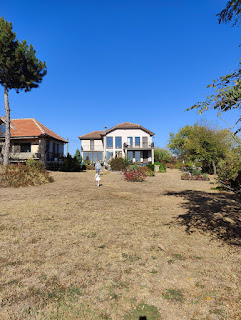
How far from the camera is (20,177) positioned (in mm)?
12695

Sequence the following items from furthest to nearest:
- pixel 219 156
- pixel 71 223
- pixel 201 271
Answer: pixel 219 156 < pixel 71 223 < pixel 201 271

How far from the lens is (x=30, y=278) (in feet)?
9.35

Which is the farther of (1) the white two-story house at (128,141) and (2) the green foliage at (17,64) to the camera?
(1) the white two-story house at (128,141)

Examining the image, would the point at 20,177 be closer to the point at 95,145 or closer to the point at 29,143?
the point at 29,143

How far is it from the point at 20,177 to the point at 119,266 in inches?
461

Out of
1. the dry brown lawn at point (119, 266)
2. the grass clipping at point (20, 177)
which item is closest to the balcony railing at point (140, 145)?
the grass clipping at point (20, 177)

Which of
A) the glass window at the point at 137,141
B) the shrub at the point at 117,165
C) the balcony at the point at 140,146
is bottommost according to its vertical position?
the shrub at the point at 117,165

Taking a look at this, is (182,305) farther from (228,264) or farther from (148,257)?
(228,264)

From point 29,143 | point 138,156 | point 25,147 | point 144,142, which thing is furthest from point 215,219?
point 144,142

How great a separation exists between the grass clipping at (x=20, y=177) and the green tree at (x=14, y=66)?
541cm

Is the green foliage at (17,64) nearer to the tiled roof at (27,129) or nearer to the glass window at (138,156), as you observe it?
the tiled roof at (27,129)

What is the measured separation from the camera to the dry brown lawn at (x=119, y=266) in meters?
2.28

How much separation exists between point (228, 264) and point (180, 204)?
4758mm

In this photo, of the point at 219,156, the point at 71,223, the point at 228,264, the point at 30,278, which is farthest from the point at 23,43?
the point at 219,156
